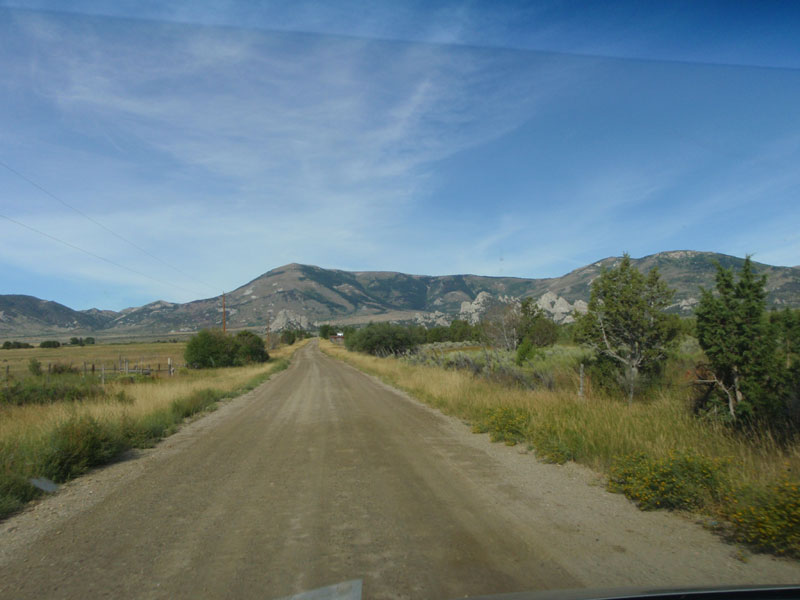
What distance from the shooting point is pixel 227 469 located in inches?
328

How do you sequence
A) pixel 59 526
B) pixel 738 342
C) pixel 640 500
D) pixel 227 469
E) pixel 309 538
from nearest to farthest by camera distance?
pixel 309 538, pixel 59 526, pixel 640 500, pixel 227 469, pixel 738 342

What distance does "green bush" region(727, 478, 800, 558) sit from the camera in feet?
14.8

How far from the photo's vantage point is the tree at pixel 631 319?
516 inches

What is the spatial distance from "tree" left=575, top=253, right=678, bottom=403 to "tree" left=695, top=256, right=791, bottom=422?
3.10 m

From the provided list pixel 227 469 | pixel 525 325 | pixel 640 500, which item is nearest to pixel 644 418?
pixel 640 500

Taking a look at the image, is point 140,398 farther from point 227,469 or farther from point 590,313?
point 590,313

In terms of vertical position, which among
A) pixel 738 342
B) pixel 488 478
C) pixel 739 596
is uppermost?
pixel 738 342

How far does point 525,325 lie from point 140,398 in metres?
34.2

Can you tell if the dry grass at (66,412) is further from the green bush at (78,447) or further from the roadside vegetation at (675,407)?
the roadside vegetation at (675,407)

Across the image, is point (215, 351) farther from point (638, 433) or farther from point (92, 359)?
point (638, 433)

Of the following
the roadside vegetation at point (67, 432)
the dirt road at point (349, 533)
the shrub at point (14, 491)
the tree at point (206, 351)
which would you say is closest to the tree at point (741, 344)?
the dirt road at point (349, 533)

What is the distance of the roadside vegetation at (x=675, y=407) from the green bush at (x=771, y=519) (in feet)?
0.04

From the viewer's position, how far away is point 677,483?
5973mm

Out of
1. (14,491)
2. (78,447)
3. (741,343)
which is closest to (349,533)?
(14,491)
